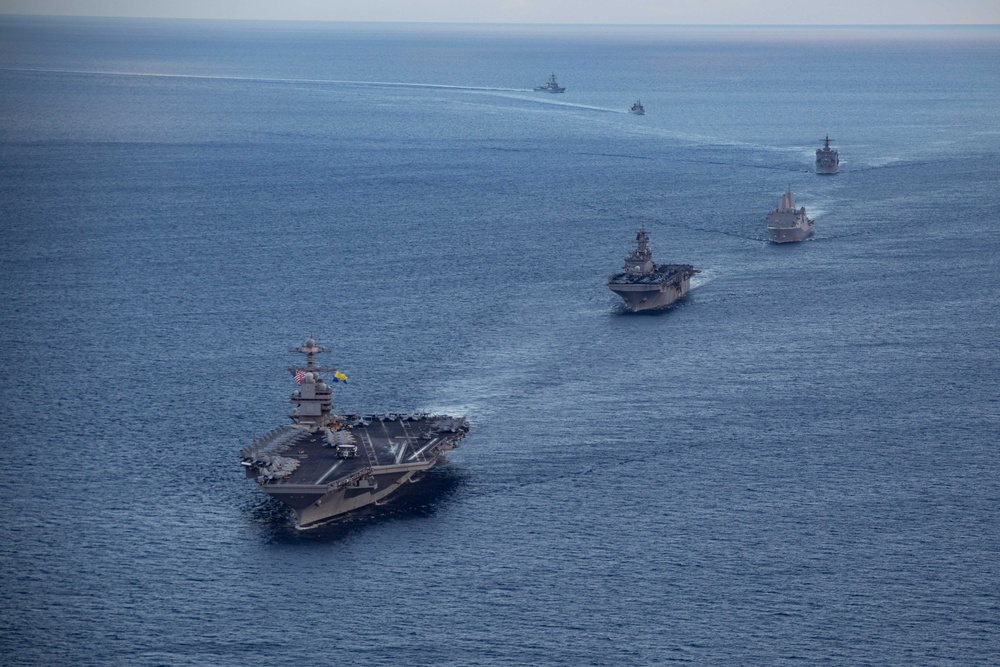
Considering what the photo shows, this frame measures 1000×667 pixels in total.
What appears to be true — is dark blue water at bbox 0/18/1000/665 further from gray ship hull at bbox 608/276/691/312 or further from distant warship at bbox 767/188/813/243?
distant warship at bbox 767/188/813/243

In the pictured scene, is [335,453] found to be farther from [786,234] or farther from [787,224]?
[787,224]

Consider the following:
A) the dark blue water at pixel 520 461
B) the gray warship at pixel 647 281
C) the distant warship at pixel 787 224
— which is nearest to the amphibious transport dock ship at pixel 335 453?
the dark blue water at pixel 520 461

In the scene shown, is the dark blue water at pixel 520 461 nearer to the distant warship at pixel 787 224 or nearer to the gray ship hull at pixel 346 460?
the gray ship hull at pixel 346 460

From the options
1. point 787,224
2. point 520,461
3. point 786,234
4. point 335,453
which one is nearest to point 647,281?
point 786,234

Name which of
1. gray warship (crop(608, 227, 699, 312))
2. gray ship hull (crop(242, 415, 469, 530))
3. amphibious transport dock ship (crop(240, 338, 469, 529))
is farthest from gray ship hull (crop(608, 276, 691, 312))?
gray ship hull (crop(242, 415, 469, 530))

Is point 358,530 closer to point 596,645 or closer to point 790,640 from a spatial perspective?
point 596,645

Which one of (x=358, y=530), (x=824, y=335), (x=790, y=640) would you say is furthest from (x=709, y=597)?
(x=824, y=335)
